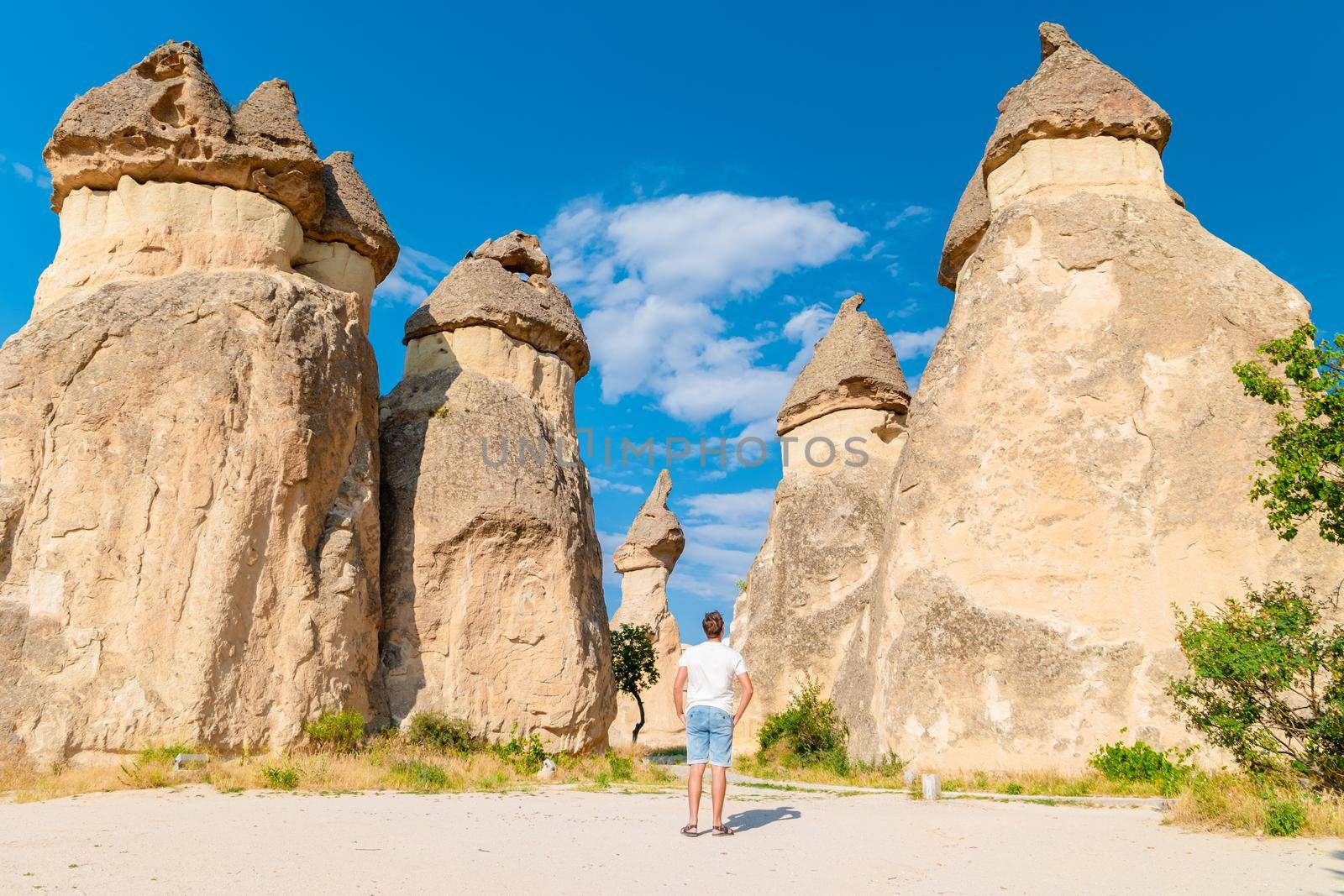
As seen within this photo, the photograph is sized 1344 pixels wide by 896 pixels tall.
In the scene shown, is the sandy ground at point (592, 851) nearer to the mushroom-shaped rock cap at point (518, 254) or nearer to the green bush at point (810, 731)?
the green bush at point (810, 731)

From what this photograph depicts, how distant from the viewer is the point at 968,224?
1435 cm

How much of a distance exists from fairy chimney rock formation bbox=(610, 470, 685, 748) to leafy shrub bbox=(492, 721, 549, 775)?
49.8 ft

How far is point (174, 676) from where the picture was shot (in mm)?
8523

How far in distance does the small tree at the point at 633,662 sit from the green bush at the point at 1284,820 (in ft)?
60.9

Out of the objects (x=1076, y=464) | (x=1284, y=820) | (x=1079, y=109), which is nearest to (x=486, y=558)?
(x=1076, y=464)

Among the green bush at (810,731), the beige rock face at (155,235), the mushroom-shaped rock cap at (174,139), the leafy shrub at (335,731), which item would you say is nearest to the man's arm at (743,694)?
the leafy shrub at (335,731)

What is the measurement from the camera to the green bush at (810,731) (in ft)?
42.6

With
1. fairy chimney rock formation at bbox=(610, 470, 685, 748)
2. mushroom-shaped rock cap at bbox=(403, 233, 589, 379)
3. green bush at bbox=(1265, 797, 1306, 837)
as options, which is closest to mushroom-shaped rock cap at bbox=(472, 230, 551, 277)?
mushroom-shaped rock cap at bbox=(403, 233, 589, 379)

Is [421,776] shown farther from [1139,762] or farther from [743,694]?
[1139,762]

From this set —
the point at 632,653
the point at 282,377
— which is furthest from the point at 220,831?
the point at 632,653

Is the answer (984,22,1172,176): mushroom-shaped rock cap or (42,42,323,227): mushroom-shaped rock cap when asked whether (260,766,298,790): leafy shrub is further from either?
(984,22,1172,176): mushroom-shaped rock cap

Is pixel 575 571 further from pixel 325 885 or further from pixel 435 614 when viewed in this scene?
pixel 325 885

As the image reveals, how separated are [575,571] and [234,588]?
14.2 ft

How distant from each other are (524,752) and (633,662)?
42.4 ft
